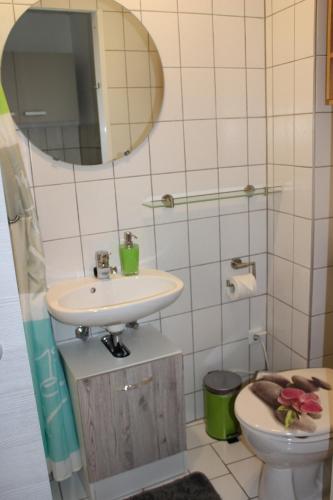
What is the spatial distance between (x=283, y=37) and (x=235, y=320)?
1.34 meters

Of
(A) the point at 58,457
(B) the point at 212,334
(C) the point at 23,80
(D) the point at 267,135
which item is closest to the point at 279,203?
(D) the point at 267,135

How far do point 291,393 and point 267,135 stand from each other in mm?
1189

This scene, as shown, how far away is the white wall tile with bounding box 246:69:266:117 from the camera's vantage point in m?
2.10

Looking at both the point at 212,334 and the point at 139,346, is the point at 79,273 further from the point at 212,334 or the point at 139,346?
the point at 212,334

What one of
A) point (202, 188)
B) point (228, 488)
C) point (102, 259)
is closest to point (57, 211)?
point (102, 259)

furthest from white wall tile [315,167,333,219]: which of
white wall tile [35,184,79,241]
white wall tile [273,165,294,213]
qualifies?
white wall tile [35,184,79,241]

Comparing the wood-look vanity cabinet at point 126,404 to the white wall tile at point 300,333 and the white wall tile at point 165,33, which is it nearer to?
the white wall tile at point 300,333

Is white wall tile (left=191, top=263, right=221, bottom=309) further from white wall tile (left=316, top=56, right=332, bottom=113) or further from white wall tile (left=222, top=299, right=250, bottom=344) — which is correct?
white wall tile (left=316, top=56, right=332, bottom=113)

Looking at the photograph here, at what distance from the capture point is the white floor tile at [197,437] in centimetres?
219

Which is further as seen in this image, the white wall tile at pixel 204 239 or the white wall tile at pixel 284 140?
the white wall tile at pixel 204 239

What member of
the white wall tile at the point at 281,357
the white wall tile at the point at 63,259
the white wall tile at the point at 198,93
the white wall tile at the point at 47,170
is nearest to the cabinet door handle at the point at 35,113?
the white wall tile at the point at 47,170

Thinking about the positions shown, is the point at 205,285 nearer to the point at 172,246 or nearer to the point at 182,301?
the point at 182,301

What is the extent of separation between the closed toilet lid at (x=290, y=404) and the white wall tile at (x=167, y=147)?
1.00m

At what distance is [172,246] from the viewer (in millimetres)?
2102
